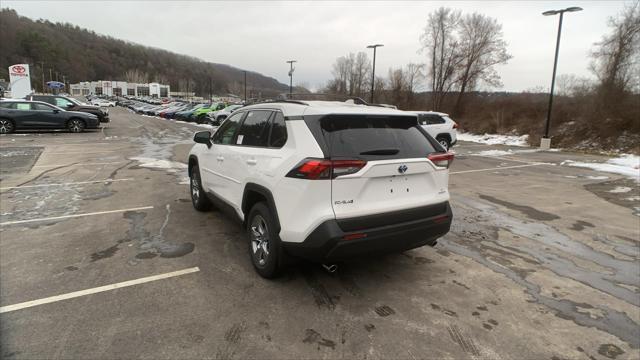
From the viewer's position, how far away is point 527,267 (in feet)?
14.5

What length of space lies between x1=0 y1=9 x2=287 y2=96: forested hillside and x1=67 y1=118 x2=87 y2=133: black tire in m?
104

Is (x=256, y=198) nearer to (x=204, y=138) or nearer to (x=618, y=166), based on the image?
(x=204, y=138)

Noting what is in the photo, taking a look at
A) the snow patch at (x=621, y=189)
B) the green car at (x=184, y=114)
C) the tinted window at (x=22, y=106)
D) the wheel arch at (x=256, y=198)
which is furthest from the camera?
the green car at (x=184, y=114)

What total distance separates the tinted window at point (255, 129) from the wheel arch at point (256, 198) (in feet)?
1.60

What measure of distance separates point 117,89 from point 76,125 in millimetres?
156455

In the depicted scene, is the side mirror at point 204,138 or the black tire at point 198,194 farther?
the black tire at point 198,194

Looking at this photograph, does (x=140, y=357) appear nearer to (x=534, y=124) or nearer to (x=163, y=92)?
(x=534, y=124)

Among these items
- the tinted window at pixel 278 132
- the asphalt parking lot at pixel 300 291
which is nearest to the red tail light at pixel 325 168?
the tinted window at pixel 278 132

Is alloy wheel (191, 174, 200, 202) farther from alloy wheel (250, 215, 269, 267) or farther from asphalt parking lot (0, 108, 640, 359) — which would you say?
alloy wheel (250, 215, 269, 267)

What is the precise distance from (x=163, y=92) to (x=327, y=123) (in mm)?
175861

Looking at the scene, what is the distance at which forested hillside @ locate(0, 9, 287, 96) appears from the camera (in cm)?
12500

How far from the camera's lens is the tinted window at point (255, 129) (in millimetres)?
4074

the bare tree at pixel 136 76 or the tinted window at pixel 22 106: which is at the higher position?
the bare tree at pixel 136 76

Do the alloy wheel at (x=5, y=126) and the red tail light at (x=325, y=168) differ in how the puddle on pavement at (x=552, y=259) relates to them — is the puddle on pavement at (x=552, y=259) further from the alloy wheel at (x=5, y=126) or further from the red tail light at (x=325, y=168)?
the alloy wheel at (x=5, y=126)
